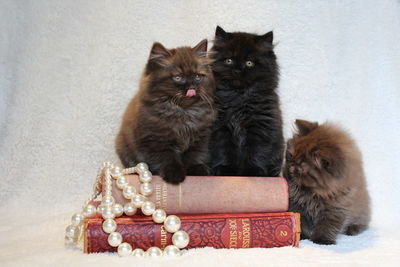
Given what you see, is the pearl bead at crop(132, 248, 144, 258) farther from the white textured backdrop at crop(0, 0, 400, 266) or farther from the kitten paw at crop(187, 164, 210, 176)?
the white textured backdrop at crop(0, 0, 400, 266)

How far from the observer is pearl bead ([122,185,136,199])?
5.07 feet

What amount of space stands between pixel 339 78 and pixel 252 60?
2.81ft

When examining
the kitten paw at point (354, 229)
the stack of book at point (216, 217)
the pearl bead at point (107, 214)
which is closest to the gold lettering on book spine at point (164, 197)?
the stack of book at point (216, 217)

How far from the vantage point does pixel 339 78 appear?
2445mm

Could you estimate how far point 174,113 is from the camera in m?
1.70

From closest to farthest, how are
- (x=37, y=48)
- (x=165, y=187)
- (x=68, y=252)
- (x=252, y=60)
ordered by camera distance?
(x=68, y=252)
(x=165, y=187)
(x=252, y=60)
(x=37, y=48)

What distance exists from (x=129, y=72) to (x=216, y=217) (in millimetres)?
1210

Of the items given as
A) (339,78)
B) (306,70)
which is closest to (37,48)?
(306,70)

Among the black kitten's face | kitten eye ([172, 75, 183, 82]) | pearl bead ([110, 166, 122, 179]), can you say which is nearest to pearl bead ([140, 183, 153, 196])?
pearl bead ([110, 166, 122, 179])

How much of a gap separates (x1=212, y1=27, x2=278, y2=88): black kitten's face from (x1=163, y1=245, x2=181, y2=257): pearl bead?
2.53ft

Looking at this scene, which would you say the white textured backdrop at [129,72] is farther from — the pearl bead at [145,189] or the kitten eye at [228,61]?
the pearl bead at [145,189]

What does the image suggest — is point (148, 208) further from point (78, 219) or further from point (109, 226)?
point (78, 219)

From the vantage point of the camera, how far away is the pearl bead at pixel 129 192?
1545mm

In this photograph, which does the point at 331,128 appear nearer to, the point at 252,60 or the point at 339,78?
the point at 252,60
